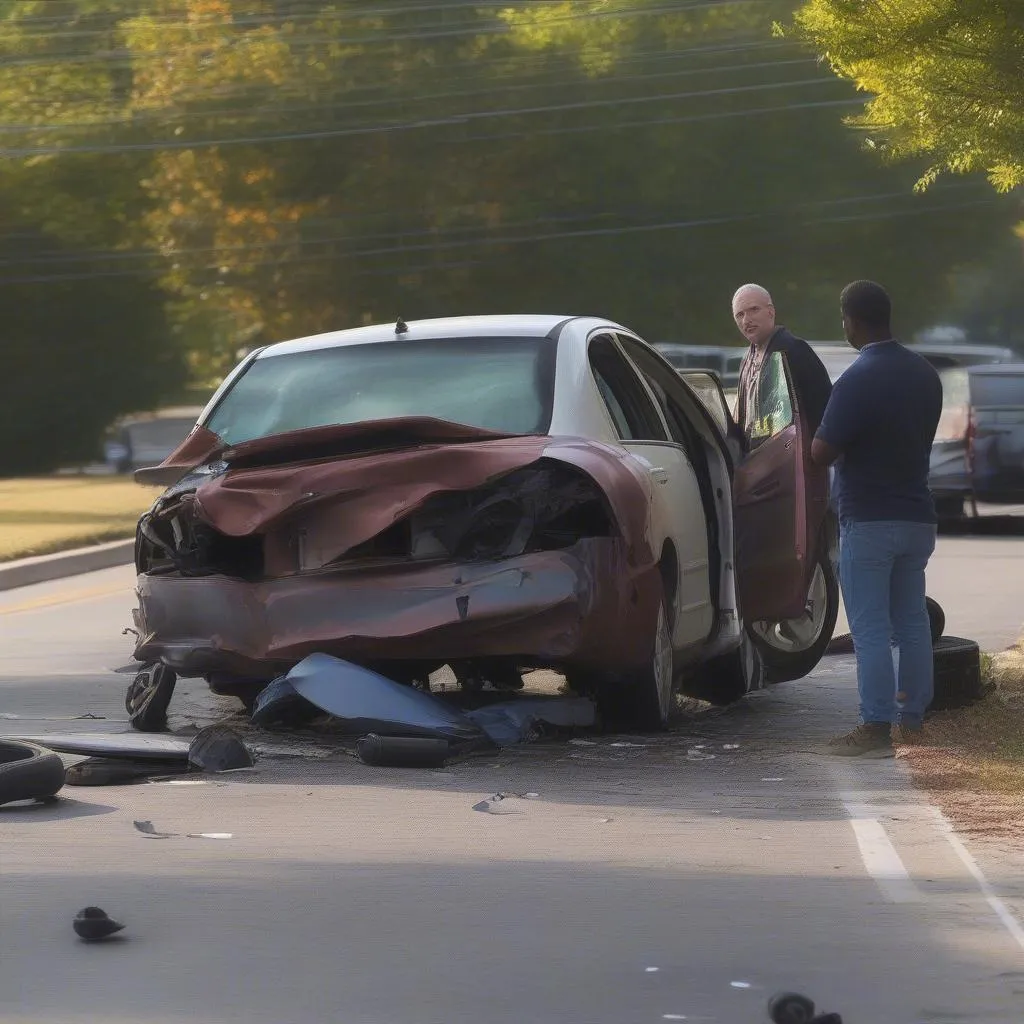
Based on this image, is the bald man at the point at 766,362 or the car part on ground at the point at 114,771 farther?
the bald man at the point at 766,362

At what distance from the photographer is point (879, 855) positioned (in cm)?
720

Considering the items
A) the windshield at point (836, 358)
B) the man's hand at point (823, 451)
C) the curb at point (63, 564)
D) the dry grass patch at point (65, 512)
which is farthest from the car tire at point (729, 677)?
the windshield at point (836, 358)

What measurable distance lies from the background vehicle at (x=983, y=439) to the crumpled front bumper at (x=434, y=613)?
48.8 feet

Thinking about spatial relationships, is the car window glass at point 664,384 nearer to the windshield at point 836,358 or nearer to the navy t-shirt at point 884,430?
the navy t-shirt at point 884,430

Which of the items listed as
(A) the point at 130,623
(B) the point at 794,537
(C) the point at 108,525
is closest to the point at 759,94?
(C) the point at 108,525

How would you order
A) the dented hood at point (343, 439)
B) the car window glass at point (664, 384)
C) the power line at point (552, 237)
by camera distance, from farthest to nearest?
the power line at point (552, 237) < the car window glass at point (664, 384) < the dented hood at point (343, 439)

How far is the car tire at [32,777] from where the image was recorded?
26.2ft

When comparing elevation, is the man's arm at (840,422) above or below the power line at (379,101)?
below

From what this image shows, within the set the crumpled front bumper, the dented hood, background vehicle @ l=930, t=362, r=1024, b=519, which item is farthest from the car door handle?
background vehicle @ l=930, t=362, r=1024, b=519

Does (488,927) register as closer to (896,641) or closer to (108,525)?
(896,641)

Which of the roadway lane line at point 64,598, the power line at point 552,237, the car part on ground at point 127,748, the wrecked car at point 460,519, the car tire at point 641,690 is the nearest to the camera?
the car part on ground at point 127,748

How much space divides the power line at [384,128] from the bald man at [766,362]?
4318 centimetres

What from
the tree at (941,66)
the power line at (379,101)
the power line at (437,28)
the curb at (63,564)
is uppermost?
the power line at (437,28)

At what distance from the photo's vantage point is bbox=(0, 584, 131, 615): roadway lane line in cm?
Answer: 1688
